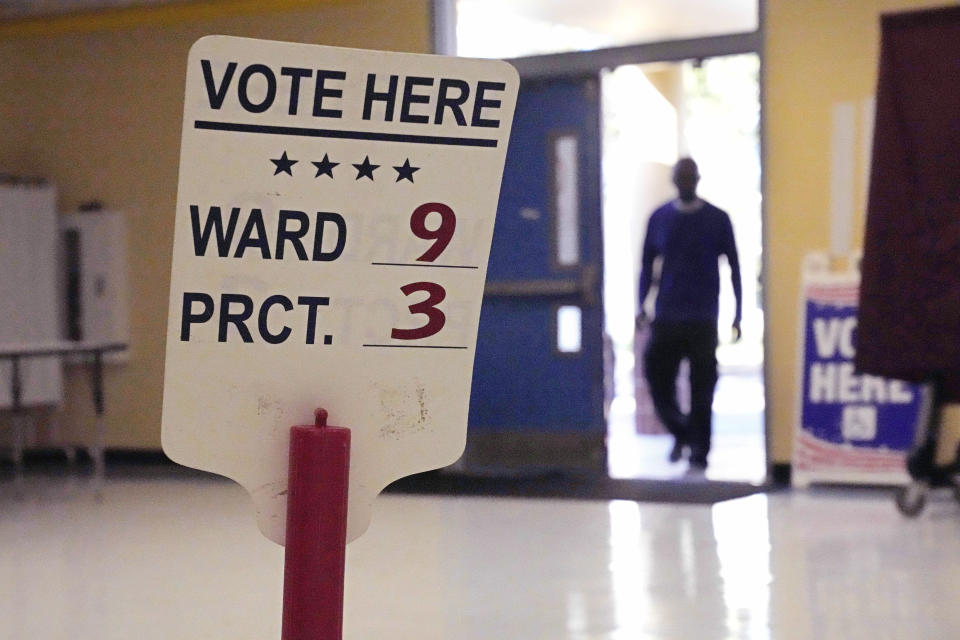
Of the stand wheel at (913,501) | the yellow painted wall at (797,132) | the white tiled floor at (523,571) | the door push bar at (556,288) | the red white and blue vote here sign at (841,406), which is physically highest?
the yellow painted wall at (797,132)

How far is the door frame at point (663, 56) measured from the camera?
18.1 ft

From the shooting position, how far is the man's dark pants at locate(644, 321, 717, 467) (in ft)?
20.0

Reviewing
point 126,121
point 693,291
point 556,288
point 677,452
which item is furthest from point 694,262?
point 126,121

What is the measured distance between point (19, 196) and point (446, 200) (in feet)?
19.6

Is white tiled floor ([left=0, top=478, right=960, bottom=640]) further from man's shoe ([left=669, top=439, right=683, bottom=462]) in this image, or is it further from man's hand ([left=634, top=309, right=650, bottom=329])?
man's hand ([left=634, top=309, right=650, bottom=329])

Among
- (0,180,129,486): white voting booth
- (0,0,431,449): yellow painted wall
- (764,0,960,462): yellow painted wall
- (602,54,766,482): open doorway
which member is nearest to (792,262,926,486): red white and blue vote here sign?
(764,0,960,462): yellow painted wall

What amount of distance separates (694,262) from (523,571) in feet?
9.31

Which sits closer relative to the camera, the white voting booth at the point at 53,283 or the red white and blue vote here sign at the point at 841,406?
the red white and blue vote here sign at the point at 841,406

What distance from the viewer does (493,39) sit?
6.16 m

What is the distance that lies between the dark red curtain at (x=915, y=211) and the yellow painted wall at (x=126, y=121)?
317 cm

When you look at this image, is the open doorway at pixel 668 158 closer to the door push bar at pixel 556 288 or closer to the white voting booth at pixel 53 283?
the door push bar at pixel 556 288

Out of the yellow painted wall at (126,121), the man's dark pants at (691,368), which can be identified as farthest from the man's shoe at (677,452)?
the yellow painted wall at (126,121)

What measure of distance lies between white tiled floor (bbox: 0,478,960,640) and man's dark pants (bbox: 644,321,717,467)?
0.89m

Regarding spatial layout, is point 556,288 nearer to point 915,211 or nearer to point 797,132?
point 797,132
